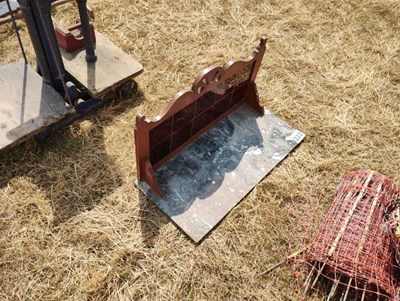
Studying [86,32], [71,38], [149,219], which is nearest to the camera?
[149,219]

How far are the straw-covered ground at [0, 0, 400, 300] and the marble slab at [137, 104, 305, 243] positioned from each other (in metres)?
0.09

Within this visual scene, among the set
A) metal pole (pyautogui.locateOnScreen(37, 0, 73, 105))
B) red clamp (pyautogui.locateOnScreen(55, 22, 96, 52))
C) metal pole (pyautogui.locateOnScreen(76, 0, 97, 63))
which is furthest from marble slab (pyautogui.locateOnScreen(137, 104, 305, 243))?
red clamp (pyautogui.locateOnScreen(55, 22, 96, 52))

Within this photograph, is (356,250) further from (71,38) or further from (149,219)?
(71,38)

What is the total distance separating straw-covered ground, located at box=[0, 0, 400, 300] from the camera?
2.54 meters

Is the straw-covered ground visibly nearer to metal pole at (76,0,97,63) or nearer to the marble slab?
the marble slab

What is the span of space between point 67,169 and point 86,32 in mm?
1245

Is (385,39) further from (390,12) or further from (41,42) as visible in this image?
(41,42)

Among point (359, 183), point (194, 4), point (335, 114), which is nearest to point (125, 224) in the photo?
point (359, 183)

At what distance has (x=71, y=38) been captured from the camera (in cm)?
347

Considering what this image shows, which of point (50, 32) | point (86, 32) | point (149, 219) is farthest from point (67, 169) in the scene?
point (86, 32)

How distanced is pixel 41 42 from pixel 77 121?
759mm

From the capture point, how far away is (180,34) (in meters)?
4.38

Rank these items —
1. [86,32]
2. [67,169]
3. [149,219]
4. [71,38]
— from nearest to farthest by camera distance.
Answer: [149,219]
[67,169]
[86,32]
[71,38]

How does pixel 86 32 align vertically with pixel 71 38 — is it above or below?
above
